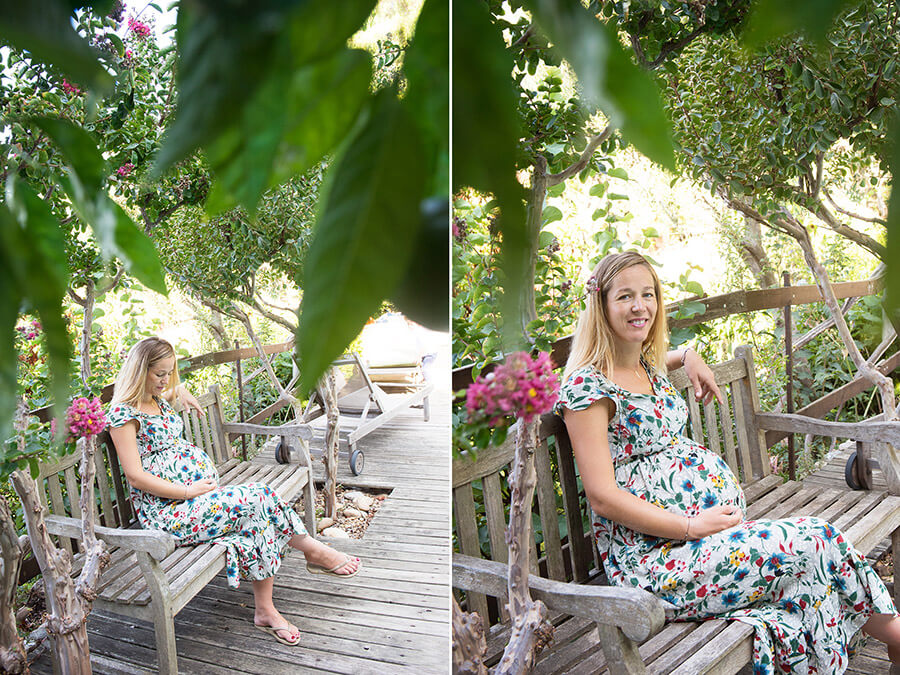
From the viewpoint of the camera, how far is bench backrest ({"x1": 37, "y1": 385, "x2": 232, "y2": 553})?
0.89 m

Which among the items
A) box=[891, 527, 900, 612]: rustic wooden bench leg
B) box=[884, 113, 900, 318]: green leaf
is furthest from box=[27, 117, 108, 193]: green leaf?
box=[891, 527, 900, 612]: rustic wooden bench leg

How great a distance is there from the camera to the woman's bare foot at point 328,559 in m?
1.02

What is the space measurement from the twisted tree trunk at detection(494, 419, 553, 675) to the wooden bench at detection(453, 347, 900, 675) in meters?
0.02

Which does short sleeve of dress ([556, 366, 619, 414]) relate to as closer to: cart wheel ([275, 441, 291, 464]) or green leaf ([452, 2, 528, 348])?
cart wheel ([275, 441, 291, 464])

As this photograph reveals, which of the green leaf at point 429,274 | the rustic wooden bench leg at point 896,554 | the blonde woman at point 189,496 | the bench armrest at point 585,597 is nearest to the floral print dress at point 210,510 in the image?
the blonde woman at point 189,496

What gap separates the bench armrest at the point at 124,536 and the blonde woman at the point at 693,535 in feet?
2.23

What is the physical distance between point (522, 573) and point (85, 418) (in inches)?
27.4

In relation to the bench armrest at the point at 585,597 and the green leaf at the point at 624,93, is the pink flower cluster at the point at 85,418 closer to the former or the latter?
the bench armrest at the point at 585,597

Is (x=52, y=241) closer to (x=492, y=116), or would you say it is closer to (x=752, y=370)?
(x=492, y=116)

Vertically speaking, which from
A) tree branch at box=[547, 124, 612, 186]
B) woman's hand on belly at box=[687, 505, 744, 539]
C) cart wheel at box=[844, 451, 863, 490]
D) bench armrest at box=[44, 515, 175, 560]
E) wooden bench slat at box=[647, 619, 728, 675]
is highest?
tree branch at box=[547, 124, 612, 186]

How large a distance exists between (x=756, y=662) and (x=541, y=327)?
0.65 m

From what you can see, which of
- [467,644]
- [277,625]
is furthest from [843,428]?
[277,625]

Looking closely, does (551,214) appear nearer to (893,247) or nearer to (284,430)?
(284,430)

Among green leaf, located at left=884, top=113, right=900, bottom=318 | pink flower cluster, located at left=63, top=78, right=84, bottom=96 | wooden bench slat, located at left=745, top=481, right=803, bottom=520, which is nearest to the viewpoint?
green leaf, located at left=884, top=113, right=900, bottom=318
